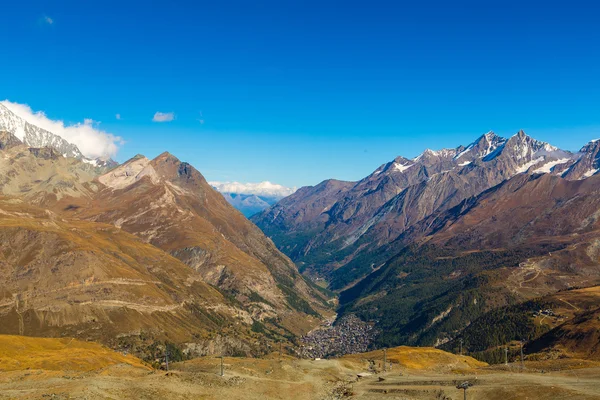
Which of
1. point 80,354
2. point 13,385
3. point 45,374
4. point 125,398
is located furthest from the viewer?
point 80,354

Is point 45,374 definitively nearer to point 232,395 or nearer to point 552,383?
point 232,395

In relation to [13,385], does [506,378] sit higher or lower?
lower

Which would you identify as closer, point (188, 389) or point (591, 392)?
point (591, 392)

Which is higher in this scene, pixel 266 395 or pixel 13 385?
pixel 13 385

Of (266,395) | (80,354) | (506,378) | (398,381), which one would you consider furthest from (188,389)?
(80,354)

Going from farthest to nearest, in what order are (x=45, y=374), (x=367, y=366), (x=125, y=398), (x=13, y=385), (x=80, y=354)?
(x=80, y=354) < (x=367, y=366) < (x=45, y=374) < (x=13, y=385) < (x=125, y=398)

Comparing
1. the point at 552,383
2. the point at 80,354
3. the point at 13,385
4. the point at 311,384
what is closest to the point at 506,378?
the point at 552,383

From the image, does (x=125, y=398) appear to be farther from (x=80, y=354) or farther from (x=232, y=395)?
(x=80, y=354)

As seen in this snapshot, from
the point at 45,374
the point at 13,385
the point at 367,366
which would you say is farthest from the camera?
the point at 367,366

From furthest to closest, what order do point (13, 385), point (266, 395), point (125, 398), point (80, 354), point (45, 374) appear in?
point (80, 354)
point (45, 374)
point (266, 395)
point (13, 385)
point (125, 398)
